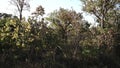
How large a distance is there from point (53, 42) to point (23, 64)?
4.14 metres

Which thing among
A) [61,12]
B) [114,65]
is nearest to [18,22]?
[114,65]

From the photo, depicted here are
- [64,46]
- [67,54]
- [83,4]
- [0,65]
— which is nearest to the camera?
[0,65]

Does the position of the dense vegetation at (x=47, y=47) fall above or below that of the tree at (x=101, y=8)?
below

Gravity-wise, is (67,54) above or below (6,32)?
below

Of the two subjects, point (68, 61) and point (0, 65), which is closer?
point (0, 65)

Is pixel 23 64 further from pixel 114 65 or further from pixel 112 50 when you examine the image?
pixel 112 50

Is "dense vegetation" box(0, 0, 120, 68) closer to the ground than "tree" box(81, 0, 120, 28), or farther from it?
closer to the ground

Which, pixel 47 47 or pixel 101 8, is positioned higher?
pixel 101 8

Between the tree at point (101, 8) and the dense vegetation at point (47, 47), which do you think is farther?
the tree at point (101, 8)

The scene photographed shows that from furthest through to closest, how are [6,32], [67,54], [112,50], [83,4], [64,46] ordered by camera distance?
1. [83,4]
2. [112,50]
3. [64,46]
4. [67,54]
5. [6,32]

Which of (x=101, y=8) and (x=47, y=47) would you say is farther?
(x=101, y=8)

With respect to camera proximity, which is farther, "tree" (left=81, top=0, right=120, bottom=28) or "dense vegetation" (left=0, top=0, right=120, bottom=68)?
"tree" (left=81, top=0, right=120, bottom=28)

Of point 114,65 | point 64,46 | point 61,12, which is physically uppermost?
point 61,12

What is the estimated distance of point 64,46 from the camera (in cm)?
2103
